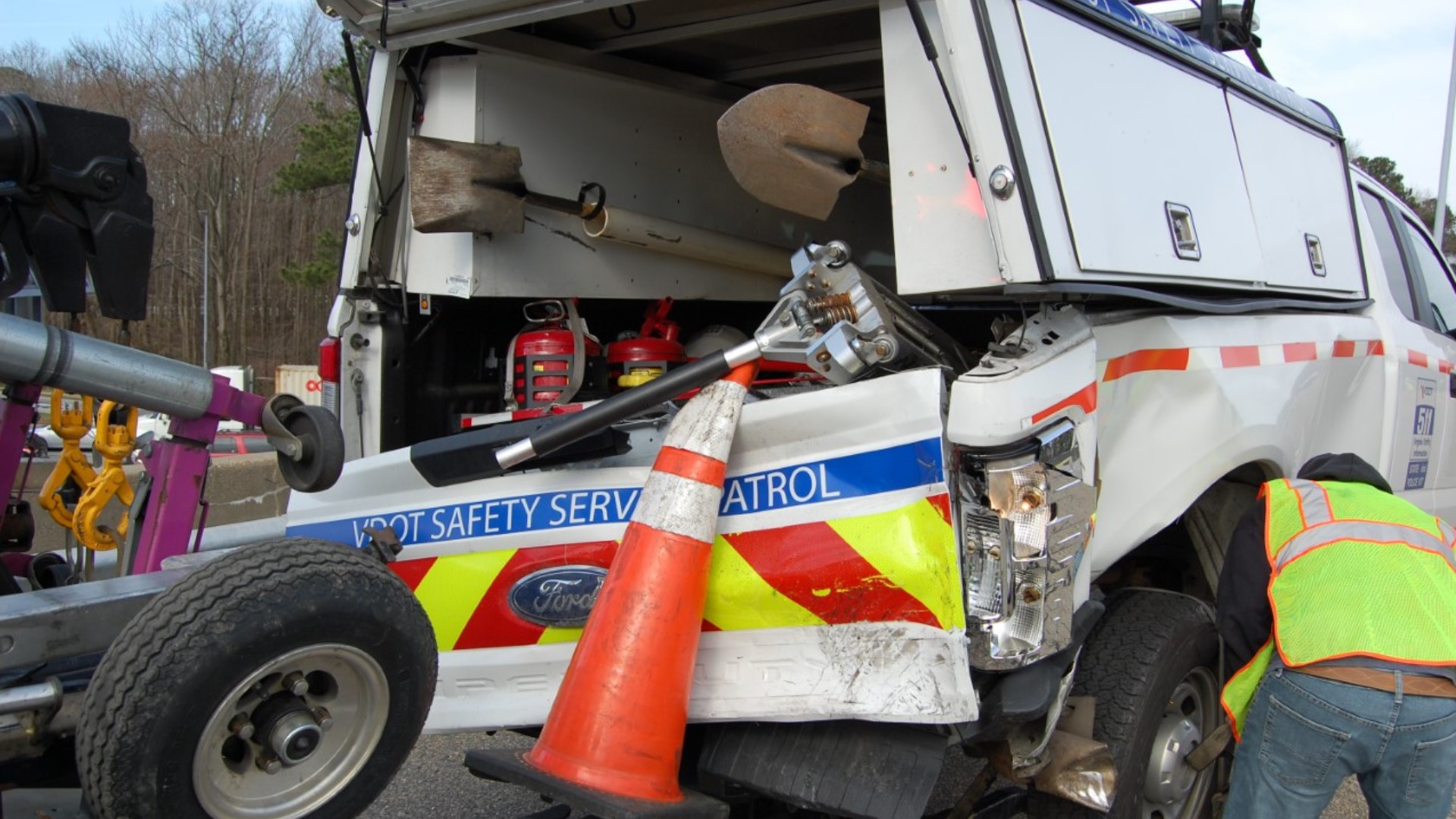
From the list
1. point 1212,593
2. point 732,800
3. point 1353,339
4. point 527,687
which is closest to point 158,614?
point 527,687

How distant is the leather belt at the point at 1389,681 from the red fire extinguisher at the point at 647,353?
8.26 ft

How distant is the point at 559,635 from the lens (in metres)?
3.05

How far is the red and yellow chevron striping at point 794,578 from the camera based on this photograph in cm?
263

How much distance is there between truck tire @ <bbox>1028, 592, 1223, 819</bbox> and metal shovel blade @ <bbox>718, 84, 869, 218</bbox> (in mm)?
1545

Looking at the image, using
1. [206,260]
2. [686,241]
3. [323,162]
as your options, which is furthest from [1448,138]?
[206,260]

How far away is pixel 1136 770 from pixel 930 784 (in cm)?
92

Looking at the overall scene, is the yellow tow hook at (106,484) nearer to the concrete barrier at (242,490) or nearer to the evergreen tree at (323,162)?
the concrete barrier at (242,490)

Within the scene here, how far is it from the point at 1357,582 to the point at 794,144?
1.91 m

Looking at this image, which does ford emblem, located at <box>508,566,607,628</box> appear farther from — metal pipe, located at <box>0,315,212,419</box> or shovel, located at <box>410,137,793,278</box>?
shovel, located at <box>410,137,793,278</box>

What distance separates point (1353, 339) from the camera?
4.42 m

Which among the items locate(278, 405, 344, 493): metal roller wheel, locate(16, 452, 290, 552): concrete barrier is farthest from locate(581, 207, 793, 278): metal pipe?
locate(16, 452, 290, 552): concrete barrier

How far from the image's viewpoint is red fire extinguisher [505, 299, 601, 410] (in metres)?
4.25

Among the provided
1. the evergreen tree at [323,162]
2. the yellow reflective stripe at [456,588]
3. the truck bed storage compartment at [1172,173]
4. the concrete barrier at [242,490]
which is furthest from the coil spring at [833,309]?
the evergreen tree at [323,162]

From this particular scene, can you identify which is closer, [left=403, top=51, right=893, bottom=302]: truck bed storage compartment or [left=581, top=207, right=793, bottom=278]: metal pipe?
[left=403, top=51, right=893, bottom=302]: truck bed storage compartment
